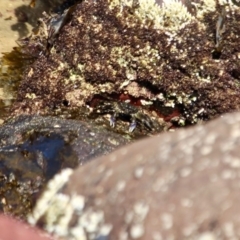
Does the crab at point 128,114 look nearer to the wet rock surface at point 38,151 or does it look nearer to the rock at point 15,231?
the wet rock surface at point 38,151

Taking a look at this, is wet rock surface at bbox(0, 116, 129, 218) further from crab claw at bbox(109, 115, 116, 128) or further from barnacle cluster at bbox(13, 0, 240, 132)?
barnacle cluster at bbox(13, 0, 240, 132)

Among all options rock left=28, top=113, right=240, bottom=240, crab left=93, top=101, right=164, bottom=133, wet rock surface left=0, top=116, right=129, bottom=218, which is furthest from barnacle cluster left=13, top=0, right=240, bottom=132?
rock left=28, top=113, right=240, bottom=240

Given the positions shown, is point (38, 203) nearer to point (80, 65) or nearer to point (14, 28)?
point (80, 65)

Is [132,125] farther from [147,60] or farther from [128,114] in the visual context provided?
[147,60]

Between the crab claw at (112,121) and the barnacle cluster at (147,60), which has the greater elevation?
the barnacle cluster at (147,60)

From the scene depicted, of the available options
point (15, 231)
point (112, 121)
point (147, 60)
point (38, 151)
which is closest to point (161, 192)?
point (15, 231)

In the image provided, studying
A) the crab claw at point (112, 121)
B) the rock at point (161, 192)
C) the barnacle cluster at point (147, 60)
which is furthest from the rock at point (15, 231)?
the barnacle cluster at point (147, 60)

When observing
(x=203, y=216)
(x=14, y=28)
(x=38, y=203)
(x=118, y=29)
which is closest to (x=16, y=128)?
(x=118, y=29)
